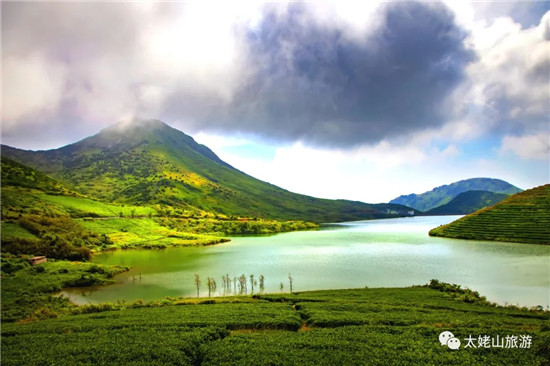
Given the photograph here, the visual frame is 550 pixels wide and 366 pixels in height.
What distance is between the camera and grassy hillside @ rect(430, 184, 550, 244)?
358 ft

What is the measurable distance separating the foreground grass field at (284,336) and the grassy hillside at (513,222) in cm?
9463

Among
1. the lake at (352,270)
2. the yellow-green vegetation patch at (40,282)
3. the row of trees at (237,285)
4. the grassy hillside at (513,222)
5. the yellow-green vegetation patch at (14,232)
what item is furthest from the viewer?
the grassy hillside at (513,222)

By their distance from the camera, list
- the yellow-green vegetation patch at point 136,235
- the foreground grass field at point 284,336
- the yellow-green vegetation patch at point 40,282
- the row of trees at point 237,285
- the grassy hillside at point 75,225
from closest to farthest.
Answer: the foreground grass field at point 284,336
the yellow-green vegetation patch at point 40,282
the row of trees at point 237,285
the grassy hillside at point 75,225
the yellow-green vegetation patch at point 136,235

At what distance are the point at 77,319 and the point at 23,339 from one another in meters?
8.82

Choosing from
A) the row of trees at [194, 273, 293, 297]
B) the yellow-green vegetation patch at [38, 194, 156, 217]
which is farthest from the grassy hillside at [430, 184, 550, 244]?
the yellow-green vegetation patch at [38, 194, 156, 217]

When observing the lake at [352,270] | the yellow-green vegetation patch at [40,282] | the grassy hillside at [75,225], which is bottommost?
the lake at [352,270]

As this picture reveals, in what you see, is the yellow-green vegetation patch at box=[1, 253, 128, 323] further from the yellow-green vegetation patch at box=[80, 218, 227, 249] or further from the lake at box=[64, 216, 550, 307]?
the yellow-green vegetation patch at box=[80, 218, 227, 249]

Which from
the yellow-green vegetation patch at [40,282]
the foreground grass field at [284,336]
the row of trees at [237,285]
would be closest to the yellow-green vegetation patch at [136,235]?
the yellow-green vegetation patch at [40,282]

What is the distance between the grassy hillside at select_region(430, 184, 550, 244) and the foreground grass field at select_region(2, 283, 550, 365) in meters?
94.6

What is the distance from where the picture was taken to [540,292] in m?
47.7

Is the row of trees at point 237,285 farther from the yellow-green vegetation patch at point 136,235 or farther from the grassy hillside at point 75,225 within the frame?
the yellow-green vegetation patch at point 136,235

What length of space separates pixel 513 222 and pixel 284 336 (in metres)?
136

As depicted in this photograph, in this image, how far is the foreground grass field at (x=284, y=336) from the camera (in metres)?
20.8

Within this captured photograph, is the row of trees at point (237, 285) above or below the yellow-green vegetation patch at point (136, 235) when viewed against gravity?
below
